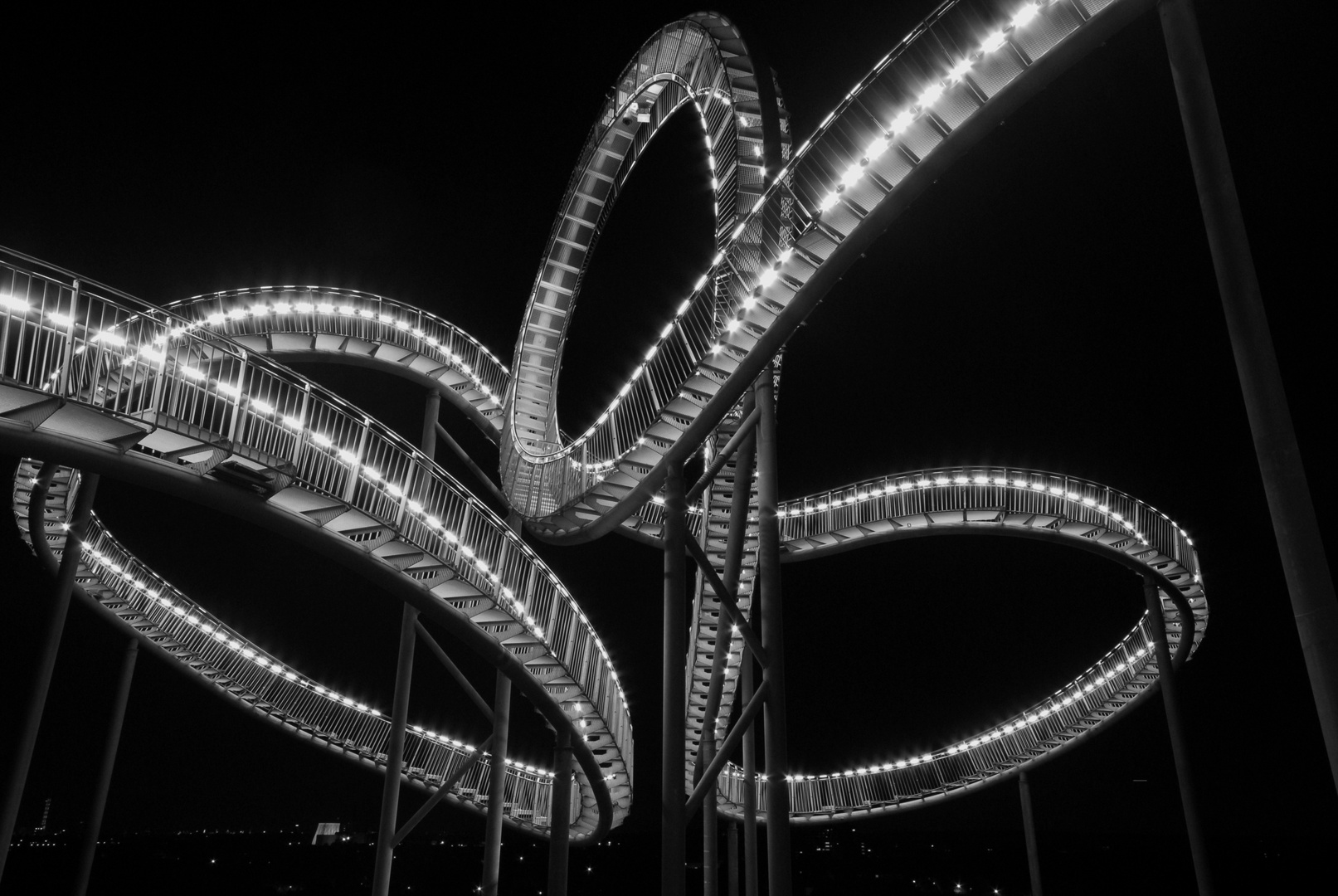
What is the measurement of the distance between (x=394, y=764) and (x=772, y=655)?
907 cm

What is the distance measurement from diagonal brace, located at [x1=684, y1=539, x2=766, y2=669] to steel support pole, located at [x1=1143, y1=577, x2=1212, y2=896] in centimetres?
1365

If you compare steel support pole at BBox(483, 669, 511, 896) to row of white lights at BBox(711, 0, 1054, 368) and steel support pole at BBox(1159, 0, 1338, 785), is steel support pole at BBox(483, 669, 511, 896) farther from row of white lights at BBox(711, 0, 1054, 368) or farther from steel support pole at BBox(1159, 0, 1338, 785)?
steel support pole at BBox(1159, 0, 1338, 785)

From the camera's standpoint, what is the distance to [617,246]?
24875 millimetres

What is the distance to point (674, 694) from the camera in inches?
469

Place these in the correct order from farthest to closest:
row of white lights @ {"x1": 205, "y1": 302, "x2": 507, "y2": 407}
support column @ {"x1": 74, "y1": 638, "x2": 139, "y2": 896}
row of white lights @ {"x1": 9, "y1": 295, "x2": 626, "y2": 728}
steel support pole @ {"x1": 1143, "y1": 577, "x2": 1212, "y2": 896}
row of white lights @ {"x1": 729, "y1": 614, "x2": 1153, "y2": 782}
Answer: row of white lights @ {"x1": 729, "y1": 614, "x2": 1153, "y2": 782}
steel support pole @ {"x1": 1143, "y1": 577, "x2": 1212, "y2": 896}
support column @ {"x1": 74, "y1": 638, "x2": 139, "y2": 896}
row of white lights @ {"x1": 205, "y1": 302, "x2": 507, "y2": 407}
row of white lights @ {"x1": 9, "y1": 295, "x2": 626, "y2": 728}

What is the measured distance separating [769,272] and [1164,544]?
→ 15.3m

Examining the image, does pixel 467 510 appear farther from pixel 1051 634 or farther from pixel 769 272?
pixel 1051 634

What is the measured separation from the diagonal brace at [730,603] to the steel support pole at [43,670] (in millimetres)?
10197

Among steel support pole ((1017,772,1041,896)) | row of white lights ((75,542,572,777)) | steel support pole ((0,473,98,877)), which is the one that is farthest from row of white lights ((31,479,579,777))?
→ steel support pole ((1017,772,1041,896))

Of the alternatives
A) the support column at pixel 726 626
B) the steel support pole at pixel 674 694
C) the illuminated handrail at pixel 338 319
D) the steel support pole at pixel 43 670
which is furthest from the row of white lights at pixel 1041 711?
the steel support pole at pixel 43 670

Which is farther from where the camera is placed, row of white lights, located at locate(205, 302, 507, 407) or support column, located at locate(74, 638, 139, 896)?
support column, located at locate(74, 638, 139, 896)

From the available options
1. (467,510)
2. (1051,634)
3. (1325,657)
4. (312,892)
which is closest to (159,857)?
(312,892)

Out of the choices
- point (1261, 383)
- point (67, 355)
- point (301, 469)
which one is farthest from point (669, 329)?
point (1261, 383)

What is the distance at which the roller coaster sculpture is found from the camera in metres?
9.82
